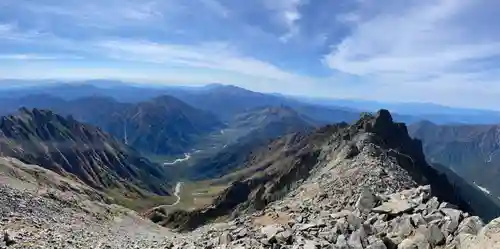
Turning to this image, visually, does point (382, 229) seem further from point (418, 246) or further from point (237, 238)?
point (237, 238)

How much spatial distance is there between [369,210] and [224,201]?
5941 inches

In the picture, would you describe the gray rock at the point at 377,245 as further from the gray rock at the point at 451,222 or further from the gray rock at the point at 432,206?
the gray rock at the point at 432,206

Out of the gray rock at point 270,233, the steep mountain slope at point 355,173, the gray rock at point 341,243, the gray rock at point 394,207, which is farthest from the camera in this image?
the steep mountain slope at point 355,173

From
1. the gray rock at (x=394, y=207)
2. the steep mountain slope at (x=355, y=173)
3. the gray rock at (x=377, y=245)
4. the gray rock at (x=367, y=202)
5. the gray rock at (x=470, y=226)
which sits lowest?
the steep mountain slope at (x=355, y=173)

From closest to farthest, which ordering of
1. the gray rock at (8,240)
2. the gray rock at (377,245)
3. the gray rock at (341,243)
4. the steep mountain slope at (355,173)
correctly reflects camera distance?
the gray rock at (377,245) < the gray rock at (341,243) < the gray rock at (8,240) < the steep mountain slope at (355,173)

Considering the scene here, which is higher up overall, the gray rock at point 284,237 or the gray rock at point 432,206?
the gray rock at point 432,206

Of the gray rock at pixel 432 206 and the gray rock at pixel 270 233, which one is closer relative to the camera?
the gray rock at pixel 270 233

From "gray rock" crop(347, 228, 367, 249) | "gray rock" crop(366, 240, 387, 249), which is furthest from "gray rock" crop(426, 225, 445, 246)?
"gray rock" crop(347, 228, 367, 249)

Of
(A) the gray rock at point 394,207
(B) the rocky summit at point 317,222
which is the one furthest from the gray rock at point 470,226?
(A) the gray rock at point 394,207

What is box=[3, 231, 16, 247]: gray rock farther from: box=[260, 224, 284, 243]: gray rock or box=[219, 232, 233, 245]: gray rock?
box=[260, 224, 284, 243]: gray rock

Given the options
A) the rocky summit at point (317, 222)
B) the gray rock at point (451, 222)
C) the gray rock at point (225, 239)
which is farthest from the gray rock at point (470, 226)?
the gray rock at point (225, 239)

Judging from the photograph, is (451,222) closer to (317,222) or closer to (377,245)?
(377,245)

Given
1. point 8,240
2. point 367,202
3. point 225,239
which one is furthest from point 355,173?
point 8,240

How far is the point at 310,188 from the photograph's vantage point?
246ft
